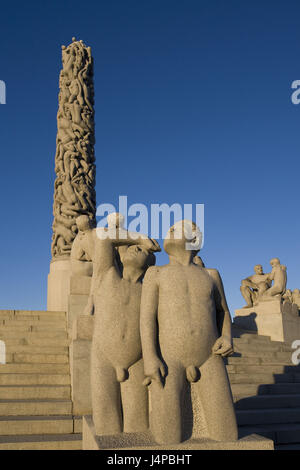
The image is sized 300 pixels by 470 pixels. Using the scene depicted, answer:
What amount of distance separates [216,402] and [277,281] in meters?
10.2

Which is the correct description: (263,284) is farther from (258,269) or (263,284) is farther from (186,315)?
(186,315)

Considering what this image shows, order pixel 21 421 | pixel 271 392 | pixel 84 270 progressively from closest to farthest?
pixel 21 421
pixel 271 392
pixel 84 270

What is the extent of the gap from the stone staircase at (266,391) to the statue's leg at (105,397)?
102 cm

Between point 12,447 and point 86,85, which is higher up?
point 86,85

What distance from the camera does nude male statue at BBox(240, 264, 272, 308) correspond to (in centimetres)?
1344

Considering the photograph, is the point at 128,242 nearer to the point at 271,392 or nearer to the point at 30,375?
the point at 30,375

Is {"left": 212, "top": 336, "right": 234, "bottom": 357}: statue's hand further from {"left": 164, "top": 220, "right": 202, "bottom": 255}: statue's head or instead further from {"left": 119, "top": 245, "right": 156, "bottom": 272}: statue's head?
{"left": 119, "top": 245, "right": 156, "bottom": 272}: statue's head

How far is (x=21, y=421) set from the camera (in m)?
5.30

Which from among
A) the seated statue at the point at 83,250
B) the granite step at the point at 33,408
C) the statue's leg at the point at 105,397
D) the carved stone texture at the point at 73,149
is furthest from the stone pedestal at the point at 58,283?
the statue's leg at the point at 105,397

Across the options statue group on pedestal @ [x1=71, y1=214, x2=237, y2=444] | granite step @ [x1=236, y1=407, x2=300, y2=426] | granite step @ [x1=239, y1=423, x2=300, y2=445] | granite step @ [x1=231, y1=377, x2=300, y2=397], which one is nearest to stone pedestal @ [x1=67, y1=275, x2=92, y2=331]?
granite step @ [x1=231, y1=377, x2=300, y2=397]

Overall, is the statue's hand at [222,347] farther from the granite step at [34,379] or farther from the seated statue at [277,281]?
the seated statue at [277,281]

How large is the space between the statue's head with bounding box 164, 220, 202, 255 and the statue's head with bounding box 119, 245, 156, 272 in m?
0.32

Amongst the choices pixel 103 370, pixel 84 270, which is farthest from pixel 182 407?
pixel 84 270

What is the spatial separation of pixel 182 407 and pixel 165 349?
0.44 meters
